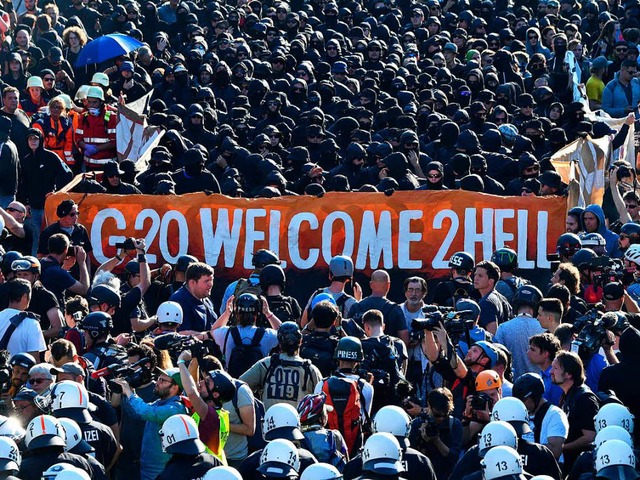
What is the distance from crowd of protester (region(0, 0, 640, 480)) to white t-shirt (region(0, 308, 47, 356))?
0.02 meters

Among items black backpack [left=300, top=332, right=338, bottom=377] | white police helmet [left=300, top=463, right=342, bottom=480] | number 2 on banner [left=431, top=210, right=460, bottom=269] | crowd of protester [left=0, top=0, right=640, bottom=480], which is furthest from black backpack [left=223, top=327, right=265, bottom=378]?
number 2 on banner [left=431, top=210, right=460, bottom=269]

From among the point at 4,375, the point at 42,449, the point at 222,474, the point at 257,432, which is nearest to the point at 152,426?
the point at 257,432

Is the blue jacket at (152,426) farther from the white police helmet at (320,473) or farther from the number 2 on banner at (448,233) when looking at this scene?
the number 2 on banner at (448,233)

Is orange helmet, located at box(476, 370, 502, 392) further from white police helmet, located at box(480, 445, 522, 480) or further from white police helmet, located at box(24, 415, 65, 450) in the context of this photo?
white police helmet, located at box(24, 415, 65, 450)

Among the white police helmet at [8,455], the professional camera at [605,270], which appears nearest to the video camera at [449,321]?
the professional camera at [605,270]

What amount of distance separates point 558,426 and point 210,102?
1204cm

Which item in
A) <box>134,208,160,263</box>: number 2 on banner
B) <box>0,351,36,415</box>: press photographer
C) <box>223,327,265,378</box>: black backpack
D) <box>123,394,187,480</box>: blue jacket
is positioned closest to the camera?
<box>123,394,187,480</box>: blue jacket

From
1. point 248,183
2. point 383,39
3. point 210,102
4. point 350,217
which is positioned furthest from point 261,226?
point 383,39

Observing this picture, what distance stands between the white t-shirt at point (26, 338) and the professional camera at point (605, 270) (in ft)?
16.4

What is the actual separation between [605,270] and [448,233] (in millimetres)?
2853

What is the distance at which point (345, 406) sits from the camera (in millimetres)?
10156

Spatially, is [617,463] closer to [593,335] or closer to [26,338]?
[593,335]

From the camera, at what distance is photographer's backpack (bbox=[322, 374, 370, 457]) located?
10141 mm

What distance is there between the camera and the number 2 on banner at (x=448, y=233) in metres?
15.7
